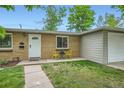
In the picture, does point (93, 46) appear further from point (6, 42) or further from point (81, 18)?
point (81, 18)

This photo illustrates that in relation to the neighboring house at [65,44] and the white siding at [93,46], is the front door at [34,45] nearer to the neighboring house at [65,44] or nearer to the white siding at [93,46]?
the neighboring house at [65,44]

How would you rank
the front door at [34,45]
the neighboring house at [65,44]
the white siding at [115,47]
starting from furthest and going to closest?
1. the front door at [34,45]
2. the white siding at [115,47]
3. the neighboring house at [65,44]

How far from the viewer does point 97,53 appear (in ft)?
35.2

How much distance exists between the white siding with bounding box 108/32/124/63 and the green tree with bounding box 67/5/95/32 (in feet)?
51.1

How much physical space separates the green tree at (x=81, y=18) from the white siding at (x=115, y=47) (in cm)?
1557

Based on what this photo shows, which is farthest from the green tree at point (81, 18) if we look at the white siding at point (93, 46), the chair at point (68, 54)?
the chair at point (68, 54)

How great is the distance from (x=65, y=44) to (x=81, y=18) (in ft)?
48.1

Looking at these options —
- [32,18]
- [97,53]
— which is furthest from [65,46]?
[32,18]

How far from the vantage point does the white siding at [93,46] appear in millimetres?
10328

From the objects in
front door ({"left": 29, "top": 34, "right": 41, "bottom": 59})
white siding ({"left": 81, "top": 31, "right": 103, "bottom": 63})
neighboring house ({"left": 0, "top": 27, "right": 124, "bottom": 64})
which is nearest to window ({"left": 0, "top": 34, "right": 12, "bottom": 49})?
neighboring house ({"left": 0, "top": 27, "right": 124, "bottom": 64})

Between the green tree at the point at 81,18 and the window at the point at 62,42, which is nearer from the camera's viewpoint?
the window at the point at 62,42

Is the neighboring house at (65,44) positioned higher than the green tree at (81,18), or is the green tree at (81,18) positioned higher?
the green tree at (81,18)

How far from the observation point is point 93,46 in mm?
11391
